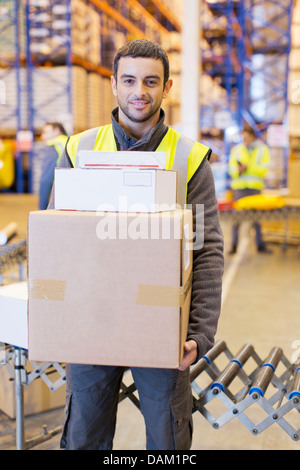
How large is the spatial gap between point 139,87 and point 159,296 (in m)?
0.68

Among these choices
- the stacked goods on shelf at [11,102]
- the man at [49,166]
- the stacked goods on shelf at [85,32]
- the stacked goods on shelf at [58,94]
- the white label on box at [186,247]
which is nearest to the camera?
the white label on box at [186,247]

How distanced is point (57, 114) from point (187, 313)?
11672mm

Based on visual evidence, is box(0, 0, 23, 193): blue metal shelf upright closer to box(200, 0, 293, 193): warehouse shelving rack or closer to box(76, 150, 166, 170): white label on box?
box(200, 0, 293, 193): warehouse shelving rack

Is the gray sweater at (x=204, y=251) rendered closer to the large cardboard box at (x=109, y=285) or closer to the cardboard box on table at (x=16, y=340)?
the large cardboard box at (x=109, y=285)

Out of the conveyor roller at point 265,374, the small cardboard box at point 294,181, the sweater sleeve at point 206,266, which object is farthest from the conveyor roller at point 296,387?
the small cardboard box at point 294,181

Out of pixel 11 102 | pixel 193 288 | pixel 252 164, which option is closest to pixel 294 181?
pixel 252 164

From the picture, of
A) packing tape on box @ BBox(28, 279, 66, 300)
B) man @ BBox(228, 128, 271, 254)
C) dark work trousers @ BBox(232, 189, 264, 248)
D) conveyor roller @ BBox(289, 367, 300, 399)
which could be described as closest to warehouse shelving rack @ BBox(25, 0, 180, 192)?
man @ BBox(228, 128, 271, 254)

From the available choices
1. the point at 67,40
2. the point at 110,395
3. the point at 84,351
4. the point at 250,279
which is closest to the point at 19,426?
the point at 110,395

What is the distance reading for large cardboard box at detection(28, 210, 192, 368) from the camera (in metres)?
1.47

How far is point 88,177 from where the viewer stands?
5.09 feet

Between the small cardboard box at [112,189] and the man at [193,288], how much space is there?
0.24 m

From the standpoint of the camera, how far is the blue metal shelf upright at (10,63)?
12.5 metres

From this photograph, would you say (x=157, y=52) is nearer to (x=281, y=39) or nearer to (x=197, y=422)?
(x=197, y=422)

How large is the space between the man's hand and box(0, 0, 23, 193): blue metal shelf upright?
1163cm
